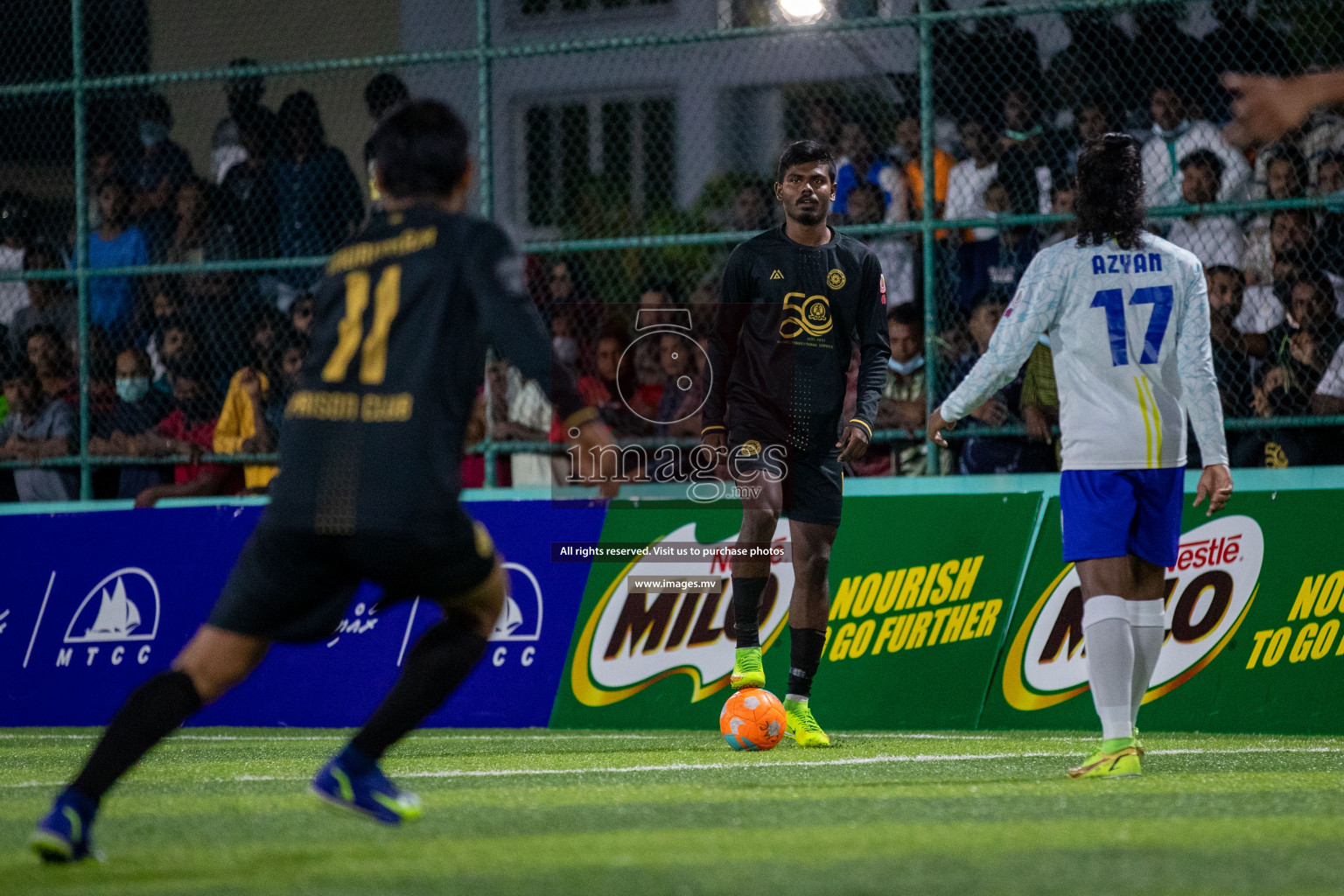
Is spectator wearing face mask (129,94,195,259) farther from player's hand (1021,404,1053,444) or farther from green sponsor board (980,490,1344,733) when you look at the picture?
green sponsor board (980,490,1344,733)

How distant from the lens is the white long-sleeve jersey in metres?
5.97

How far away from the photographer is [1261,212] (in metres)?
9.46

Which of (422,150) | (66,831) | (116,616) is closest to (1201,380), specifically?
(422,150)

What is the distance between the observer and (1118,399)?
236 inches

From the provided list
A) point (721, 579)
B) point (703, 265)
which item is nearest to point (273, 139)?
point (703, 265)

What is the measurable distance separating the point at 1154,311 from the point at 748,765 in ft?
7.30

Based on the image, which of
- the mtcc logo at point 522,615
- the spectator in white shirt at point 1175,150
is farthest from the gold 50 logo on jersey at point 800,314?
the spectator in white shirt at point 1175,150

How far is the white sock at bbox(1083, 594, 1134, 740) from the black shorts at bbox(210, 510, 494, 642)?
2483 mm

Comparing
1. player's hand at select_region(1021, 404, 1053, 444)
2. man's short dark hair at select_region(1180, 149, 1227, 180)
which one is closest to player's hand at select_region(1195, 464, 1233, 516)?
player's hand at select_region(1021, 404, 1053, 444)

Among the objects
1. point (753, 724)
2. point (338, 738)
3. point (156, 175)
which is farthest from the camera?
point (156, 175)

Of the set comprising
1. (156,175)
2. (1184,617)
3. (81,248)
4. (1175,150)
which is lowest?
(1184,617)

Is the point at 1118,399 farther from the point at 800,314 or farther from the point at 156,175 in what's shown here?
the point at 156,175

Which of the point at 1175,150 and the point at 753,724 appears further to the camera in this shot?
the point at 1175,150

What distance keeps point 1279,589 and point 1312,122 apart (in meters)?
3.07
